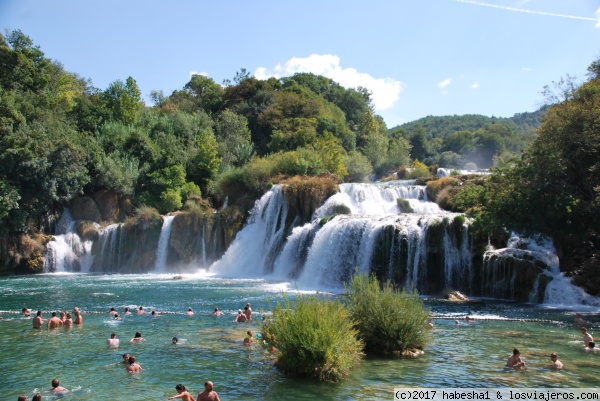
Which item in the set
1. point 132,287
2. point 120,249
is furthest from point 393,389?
point 120,249

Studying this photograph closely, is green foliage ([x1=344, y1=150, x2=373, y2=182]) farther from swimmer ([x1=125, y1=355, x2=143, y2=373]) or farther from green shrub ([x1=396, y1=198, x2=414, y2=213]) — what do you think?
swimmer ([x1=125, y1=355, x2=143, y2=373])

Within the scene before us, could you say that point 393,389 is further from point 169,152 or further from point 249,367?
point 169,152

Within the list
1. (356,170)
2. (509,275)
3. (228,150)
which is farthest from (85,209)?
(509,275)

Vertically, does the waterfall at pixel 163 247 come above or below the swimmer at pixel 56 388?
above

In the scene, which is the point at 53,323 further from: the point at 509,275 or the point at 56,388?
the point at 509,275

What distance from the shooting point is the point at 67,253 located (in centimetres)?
3862

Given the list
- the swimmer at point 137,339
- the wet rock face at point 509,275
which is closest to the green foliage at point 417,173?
the wet rock face at point 509,275

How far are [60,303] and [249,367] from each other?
45.5ft

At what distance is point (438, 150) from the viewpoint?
98.0 metres

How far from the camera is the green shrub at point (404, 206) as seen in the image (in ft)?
111

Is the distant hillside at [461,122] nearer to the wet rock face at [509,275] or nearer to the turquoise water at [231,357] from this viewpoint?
the wet rock face at [509,275]

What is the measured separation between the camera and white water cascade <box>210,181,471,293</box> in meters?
24.6

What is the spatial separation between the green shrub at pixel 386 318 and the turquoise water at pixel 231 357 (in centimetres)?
57

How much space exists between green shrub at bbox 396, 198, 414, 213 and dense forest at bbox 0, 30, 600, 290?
9.00 feet
